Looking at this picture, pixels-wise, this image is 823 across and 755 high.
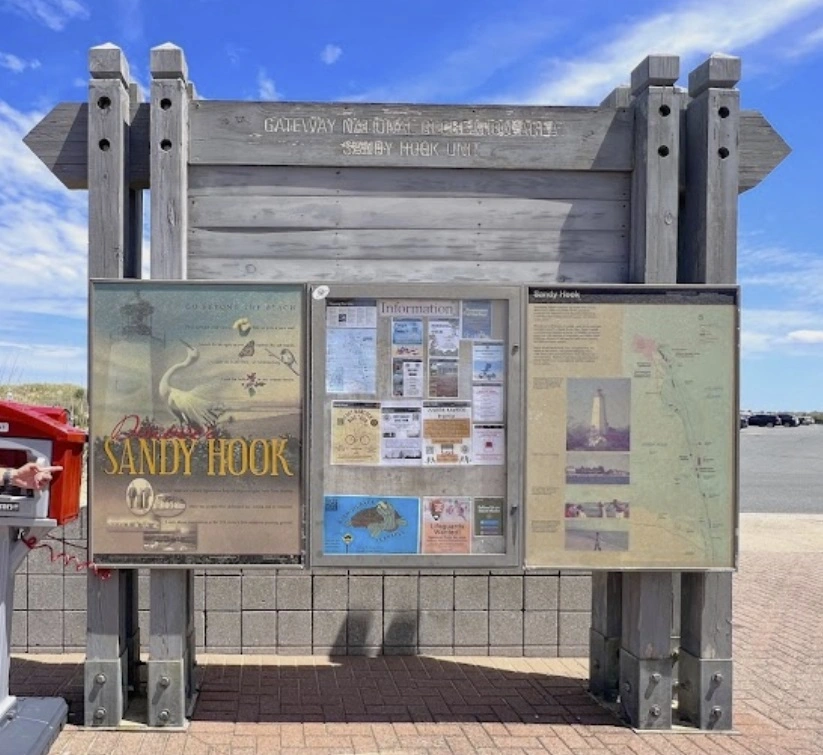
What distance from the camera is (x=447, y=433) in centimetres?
421

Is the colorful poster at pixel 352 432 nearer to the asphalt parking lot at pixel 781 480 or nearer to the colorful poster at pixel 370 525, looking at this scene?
the colorful poster at pixel 370 525

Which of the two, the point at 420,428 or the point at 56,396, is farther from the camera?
the point at 56,396

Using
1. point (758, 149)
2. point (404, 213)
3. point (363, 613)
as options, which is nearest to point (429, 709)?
point (363, 613)

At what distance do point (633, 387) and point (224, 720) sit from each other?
2800 mm

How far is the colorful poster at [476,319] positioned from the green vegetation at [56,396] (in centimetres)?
763

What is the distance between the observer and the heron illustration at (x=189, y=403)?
4.08 metres

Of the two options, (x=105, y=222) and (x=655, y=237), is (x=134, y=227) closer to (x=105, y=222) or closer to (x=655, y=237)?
(x=105, y=222)

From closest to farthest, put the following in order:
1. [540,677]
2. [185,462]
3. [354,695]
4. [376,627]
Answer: [185,462], [354,695], [540,677], [376,627]

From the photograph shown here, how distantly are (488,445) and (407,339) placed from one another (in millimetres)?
700

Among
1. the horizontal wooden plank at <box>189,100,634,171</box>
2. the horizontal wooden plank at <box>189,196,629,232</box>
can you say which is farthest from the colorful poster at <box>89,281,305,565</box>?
the horizontal wooden plank at <box>189,100,634,171</box>

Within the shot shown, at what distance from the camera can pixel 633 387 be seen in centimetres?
421

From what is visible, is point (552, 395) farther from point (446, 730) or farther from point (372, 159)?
point (446, 730)

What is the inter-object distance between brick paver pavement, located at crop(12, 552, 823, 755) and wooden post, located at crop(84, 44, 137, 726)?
23 cm

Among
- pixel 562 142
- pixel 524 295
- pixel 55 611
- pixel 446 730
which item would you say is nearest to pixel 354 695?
pixel 446 730
